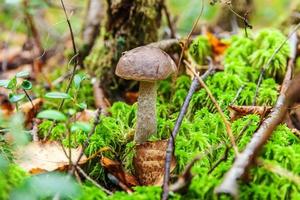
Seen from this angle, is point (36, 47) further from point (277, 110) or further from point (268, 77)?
point (277, 110)

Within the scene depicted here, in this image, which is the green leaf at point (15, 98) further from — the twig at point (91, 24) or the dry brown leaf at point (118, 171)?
the twig at point (91, 24)

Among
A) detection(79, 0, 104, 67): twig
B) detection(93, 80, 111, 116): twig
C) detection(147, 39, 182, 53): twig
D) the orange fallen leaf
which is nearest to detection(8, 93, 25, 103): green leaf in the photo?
detection(93, 80, 111, 116): twig

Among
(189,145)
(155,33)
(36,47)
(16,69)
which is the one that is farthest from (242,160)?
(16,69)

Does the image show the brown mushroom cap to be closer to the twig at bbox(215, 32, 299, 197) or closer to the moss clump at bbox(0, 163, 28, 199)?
the twig at bbox(215, 32, 299, 197)

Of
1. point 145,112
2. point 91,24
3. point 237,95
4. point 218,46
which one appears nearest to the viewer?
point 145,112

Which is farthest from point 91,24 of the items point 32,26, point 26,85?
point 26,85

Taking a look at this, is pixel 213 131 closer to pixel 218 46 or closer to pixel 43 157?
pixel 43 157
